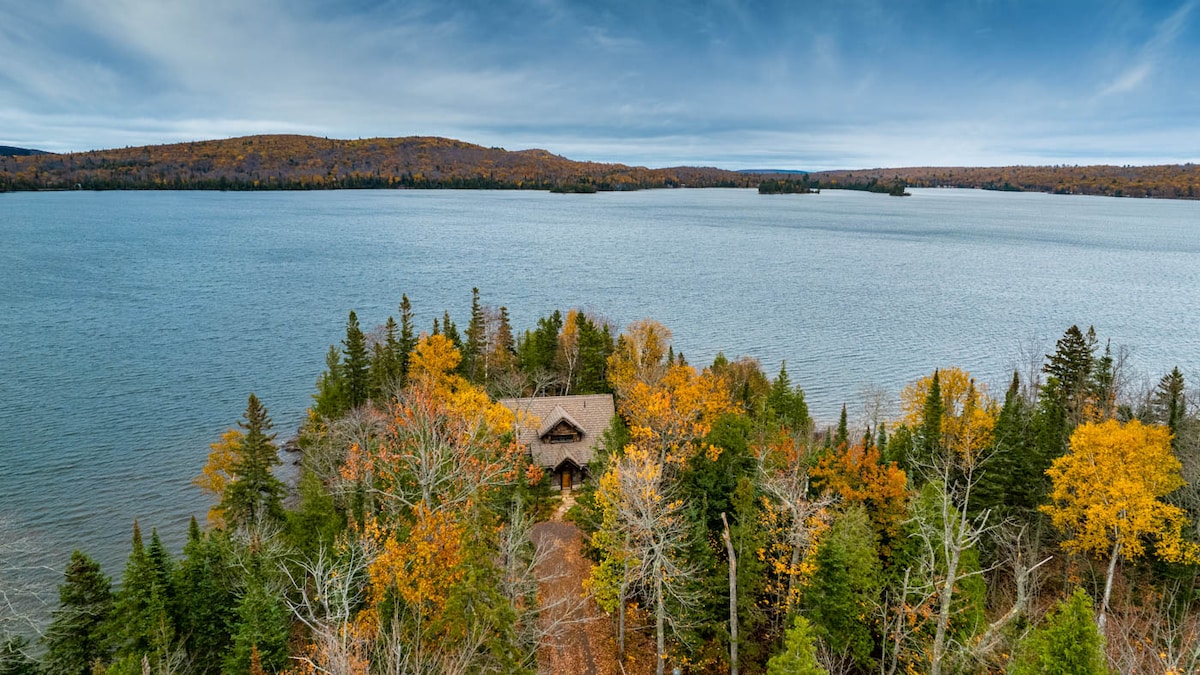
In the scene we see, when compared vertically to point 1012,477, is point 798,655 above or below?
above

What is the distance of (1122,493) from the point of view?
26016mm

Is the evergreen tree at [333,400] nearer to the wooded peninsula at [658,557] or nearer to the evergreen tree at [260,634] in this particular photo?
the wooded peninsula at [658,557]

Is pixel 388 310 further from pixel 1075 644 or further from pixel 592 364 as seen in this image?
pixel 1075 644

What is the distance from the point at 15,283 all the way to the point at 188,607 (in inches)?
3610

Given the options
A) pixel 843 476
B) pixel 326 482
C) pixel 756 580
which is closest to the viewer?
pixel 756 580

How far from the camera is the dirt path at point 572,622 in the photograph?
2311 centimetres

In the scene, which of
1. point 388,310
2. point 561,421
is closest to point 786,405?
point 561,421

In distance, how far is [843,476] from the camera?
28766 mm

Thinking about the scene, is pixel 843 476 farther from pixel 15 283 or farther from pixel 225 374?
pixel 15 283

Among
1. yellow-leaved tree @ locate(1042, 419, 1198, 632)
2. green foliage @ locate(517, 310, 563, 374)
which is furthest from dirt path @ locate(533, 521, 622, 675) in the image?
green foliage @ locate(517, 310, 563, 374)

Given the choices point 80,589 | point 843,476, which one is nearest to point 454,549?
point 80,589

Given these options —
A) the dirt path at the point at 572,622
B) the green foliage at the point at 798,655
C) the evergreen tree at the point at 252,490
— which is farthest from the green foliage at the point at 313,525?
the green foliage at the point at 798,655

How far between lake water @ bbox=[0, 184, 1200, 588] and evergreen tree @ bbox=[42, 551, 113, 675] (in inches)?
392

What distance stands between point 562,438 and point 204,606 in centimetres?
1899
